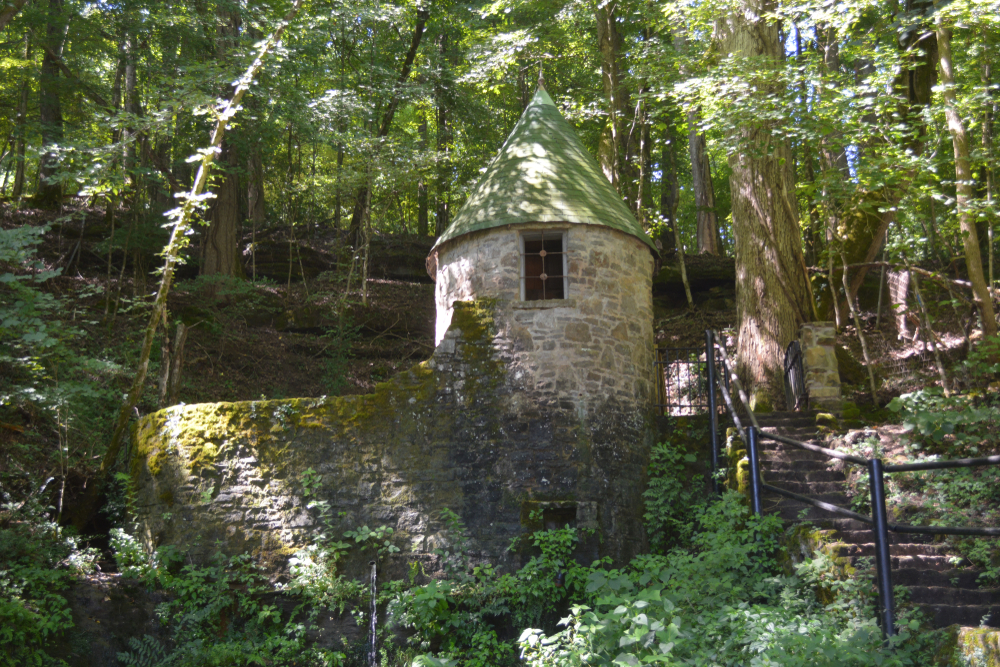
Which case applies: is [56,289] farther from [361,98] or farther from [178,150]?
[361,98]

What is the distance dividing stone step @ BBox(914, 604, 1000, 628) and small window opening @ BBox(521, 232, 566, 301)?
185 inches

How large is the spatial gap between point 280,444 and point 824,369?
6.29 meters

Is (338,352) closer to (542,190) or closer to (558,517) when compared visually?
(542,190)

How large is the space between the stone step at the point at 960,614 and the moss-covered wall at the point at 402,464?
346 centimetres

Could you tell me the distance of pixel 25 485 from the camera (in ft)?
27.7

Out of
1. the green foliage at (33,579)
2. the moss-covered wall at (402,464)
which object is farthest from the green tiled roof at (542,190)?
the green foliage at (33,579)

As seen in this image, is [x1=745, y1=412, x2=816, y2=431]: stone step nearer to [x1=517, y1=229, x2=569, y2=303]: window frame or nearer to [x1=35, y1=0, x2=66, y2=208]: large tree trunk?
[x1=517, y1=229, x2=569, y2=303]: window frame

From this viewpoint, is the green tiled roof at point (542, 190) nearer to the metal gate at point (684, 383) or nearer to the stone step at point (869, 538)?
the metal gate at point (684, 383)

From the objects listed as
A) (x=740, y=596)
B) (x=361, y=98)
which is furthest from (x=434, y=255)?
(x=361, y=98)

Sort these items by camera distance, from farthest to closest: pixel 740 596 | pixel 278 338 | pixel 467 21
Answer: pixel 467 21 → pixel 278 338 → pixel 740 596

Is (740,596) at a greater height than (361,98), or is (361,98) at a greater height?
(361,98)

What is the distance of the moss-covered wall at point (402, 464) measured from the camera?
25.6ft

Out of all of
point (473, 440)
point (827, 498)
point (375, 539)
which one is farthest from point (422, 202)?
point (827, 498)

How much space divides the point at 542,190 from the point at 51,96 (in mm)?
10568
